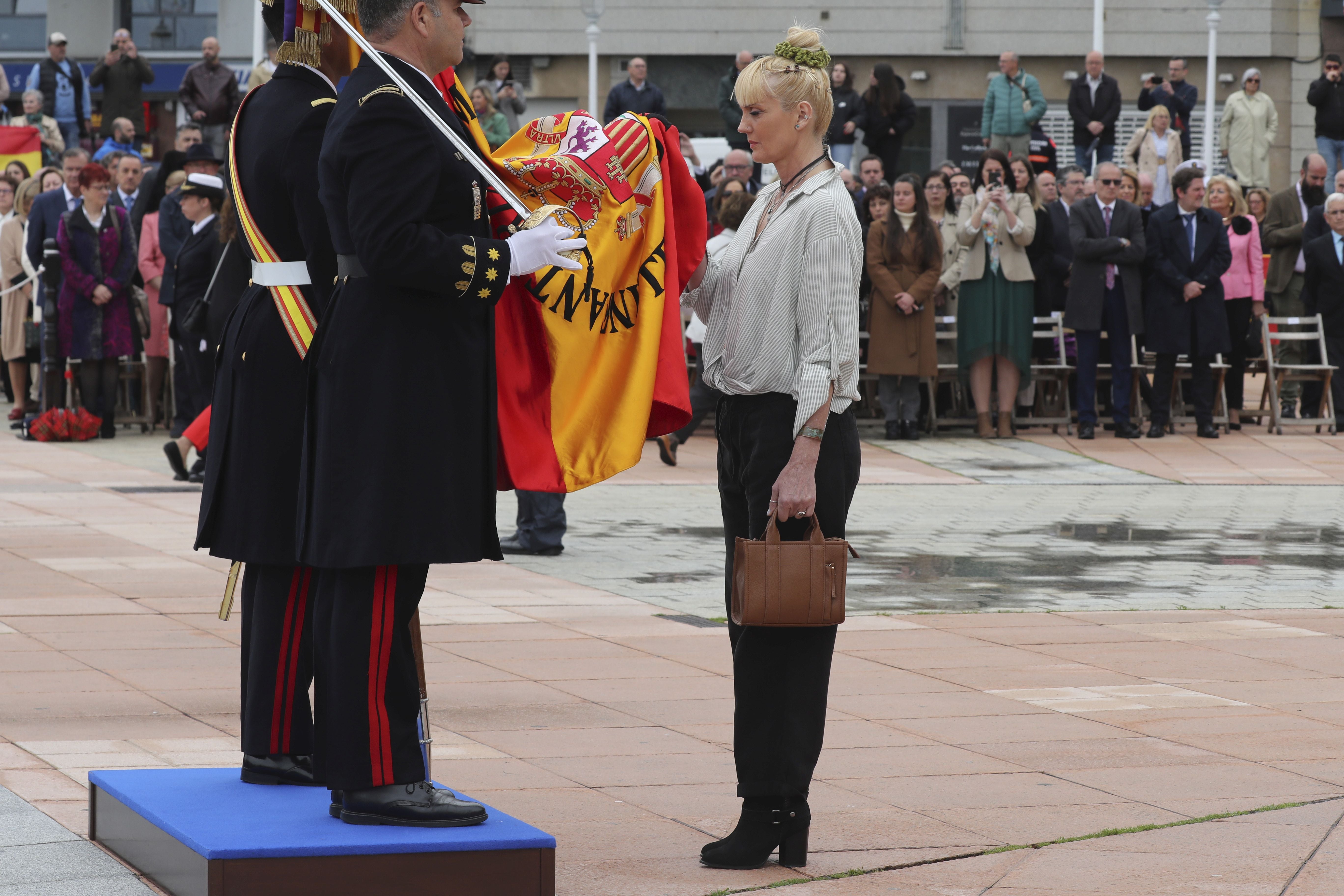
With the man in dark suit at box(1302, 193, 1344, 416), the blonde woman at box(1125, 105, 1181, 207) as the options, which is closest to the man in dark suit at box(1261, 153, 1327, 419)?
the man in dark suit at box(1302, 193, 1344, 416)

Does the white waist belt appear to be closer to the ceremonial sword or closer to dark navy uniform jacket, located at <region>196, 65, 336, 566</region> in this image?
dark navy uniform jacket, located at <region>196, 65, 336, 566</region>

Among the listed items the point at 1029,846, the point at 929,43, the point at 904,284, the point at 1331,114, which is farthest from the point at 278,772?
the point at 929,43

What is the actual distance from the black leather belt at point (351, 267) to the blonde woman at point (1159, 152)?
18.5 metres

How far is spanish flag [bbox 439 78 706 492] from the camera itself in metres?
4.45

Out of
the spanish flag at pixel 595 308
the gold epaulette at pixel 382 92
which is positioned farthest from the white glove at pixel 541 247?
the gold epaulette at pixel 382 92

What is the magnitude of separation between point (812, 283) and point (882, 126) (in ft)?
54.6

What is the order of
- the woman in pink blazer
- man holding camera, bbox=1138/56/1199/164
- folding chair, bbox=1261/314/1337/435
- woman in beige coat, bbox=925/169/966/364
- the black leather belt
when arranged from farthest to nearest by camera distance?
man holding camera, bbox=1138/56/1199/164
folding chair, bbox=1261/314/1337/435
the woman in pink blazer
woman in beige coat, bbox=925/169/966/364
the black leather belt

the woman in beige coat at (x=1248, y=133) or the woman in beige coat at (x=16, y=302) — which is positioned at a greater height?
the woman in beige coat at (x=1248, y=133)

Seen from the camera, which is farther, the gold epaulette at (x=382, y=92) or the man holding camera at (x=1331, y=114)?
the man holding camera at (x=1331, y=114)

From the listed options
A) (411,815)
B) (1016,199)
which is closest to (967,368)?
(1016,199)

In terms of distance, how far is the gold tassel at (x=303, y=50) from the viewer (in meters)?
4.41

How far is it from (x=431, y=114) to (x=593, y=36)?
22.4 metres

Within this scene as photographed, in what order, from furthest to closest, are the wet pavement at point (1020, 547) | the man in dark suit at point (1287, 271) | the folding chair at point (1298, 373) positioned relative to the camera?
the man in dark suit at point (1287, 271), the folding chair at point (1298, 373), the wet pavement at point (1020, 547)

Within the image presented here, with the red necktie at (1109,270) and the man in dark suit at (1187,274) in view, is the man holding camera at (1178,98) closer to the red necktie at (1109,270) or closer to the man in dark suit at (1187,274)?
the man in dark suit at (1187,274)
